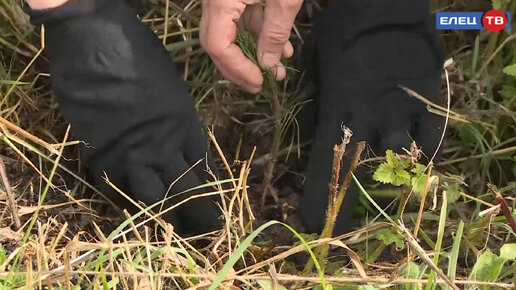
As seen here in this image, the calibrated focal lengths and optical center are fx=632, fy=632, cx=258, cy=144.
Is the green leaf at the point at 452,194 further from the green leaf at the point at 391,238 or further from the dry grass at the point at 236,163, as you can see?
the green leaf at the point at 391,238

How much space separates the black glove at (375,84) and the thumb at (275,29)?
0.14m

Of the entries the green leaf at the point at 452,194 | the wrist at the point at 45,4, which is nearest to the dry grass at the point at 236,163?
the green leaf at the point at 452,194

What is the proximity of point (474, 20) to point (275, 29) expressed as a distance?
1.54 feet

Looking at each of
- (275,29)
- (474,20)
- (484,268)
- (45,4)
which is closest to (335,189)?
(484,268)

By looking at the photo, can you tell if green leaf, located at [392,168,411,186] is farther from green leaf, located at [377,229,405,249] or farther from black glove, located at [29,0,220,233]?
black glove, located at [29,0,220,233]

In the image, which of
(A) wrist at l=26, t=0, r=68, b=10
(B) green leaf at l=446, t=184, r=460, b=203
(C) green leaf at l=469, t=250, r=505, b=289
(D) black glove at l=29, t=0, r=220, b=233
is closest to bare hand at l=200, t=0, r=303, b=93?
(D) black glove at l=29, t=0, r=220, b=233

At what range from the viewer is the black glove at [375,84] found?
41.3 inches

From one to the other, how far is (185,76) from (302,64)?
8.6 inches

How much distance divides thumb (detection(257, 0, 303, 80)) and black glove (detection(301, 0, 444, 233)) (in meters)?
0.14

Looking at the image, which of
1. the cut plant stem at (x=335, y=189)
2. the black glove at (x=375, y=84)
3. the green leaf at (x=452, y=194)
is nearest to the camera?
the cut plant stem at (x=335, y=189)

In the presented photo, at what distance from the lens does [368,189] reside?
1.07m

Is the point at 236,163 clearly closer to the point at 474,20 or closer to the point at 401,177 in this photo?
the point at 401,177

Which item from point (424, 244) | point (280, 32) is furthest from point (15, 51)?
point (424, 244)

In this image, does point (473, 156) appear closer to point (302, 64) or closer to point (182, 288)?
point (302, 64)
